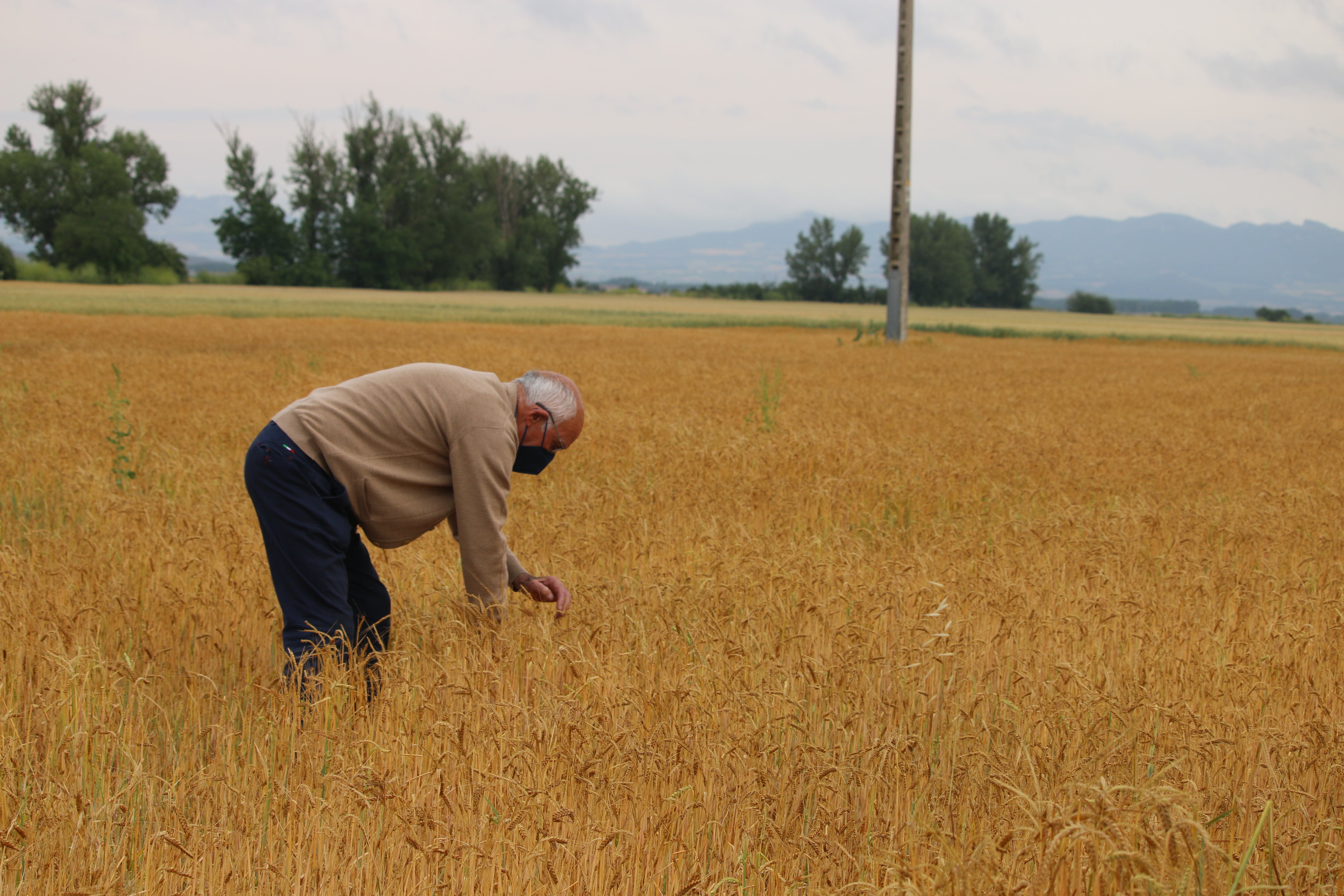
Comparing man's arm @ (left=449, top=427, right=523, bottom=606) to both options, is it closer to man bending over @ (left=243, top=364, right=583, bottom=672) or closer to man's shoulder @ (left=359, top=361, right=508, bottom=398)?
man bending over @ (left=243, top=364, right=583, bottom=672)

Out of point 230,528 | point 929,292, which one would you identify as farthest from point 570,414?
point 929,292

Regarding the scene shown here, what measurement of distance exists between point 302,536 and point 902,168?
25573mm

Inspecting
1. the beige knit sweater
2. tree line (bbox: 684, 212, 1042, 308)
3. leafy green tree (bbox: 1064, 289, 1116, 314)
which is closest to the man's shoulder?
the beige knit sweater

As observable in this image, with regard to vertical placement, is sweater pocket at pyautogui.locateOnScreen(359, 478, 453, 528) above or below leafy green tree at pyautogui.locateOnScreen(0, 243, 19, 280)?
below

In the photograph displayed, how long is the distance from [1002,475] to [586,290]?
91423 mm

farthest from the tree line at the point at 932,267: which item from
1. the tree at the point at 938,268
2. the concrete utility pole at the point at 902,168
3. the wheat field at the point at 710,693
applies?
the wheat field at the point at 710,693

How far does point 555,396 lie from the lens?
329 centimetres

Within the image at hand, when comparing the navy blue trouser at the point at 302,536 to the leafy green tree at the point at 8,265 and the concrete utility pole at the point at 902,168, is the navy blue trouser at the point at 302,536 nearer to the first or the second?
the concrete utility pole at the point at 902,168

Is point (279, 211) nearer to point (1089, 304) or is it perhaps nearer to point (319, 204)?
point (319, 204)

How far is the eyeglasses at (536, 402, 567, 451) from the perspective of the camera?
3.28 metres

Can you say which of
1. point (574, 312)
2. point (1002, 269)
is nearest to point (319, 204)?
point (574, 312)

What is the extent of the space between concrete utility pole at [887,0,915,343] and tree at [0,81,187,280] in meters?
66.3

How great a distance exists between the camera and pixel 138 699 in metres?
3.37

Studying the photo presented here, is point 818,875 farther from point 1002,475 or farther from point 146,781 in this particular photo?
point 1002,475
